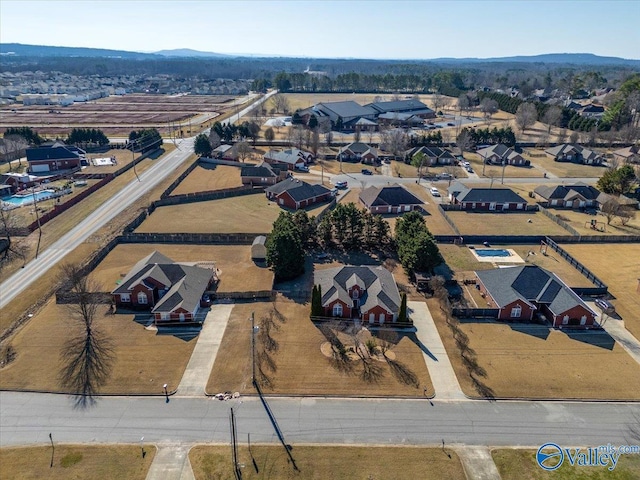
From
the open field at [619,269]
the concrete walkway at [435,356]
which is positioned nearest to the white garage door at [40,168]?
the concrete walkway at [435,356]

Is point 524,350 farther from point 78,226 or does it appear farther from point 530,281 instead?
point 78,226

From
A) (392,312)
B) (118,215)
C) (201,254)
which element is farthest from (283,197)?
(392,312)

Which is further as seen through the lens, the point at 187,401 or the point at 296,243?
the point at 296,243

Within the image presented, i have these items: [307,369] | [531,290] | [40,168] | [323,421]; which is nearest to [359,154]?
[531,290]

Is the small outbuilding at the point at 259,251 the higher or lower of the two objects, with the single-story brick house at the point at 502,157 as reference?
lower

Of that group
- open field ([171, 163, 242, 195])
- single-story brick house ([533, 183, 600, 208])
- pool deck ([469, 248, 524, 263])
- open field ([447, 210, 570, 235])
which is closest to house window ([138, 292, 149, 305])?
open field ([171, 163, 242, 195])

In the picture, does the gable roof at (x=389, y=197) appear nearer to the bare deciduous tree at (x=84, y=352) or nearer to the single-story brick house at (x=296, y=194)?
the single-story brick house at (x=296, y=194)
